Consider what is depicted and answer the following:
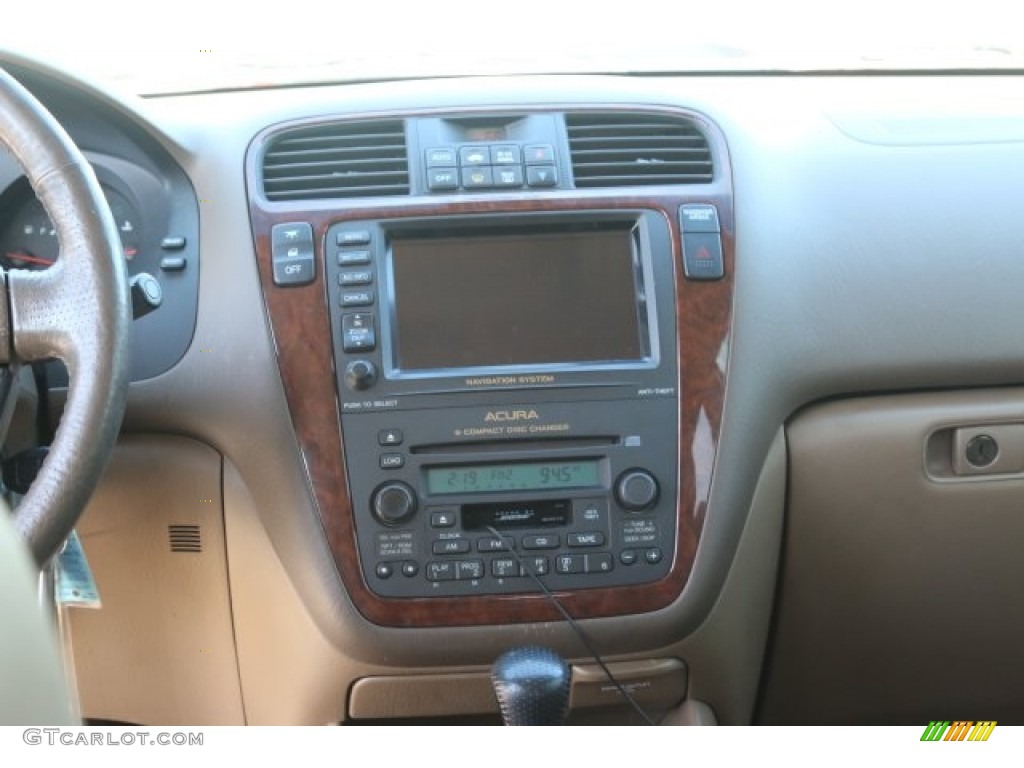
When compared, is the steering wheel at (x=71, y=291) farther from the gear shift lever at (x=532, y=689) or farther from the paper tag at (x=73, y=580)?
the gear shift lever at (x=532, y=689)

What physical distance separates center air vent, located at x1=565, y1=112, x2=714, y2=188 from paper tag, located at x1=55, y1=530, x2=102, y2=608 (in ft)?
3.17

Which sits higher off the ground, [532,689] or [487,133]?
[487,133]

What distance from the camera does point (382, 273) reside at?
206cm

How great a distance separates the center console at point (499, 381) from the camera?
6.70ft

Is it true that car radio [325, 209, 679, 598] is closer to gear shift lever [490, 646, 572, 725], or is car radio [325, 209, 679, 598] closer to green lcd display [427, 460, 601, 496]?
green lcd display [427, 460, 601, 496]

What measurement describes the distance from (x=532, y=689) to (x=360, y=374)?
1.80 ft

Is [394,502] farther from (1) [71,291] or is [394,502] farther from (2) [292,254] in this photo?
(1) [71,291]

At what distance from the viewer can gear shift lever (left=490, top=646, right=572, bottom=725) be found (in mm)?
1851

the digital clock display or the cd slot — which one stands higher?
the digital clock display

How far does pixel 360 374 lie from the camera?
6.61 feet

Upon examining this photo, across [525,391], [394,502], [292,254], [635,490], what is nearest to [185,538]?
[394,502]

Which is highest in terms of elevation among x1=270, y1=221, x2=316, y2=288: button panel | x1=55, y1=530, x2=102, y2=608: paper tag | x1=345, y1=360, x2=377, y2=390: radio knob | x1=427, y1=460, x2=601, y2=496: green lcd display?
x1=270, y1=221, x2=316, y2=288: button panel

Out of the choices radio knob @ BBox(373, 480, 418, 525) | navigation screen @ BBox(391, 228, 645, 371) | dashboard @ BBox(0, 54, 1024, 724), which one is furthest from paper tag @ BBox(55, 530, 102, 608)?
navigation screen @ BBox(391, 228, 645, 371)

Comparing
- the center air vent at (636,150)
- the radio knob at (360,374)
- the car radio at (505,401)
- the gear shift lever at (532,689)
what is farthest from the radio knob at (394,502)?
the center air vent at (636,150)
